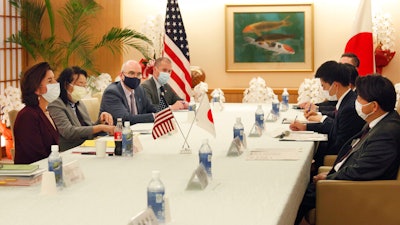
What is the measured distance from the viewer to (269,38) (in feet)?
37.7

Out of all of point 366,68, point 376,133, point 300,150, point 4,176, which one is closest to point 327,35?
point 366,68

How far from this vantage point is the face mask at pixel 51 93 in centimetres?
553

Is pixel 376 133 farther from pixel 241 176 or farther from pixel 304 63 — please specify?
pixel 304 63

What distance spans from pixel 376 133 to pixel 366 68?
20.5 ft

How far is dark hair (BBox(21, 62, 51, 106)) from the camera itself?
5.32 metres

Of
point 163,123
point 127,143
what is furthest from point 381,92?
point 163,123

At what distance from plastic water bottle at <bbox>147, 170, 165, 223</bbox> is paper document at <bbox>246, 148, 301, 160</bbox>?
181 cm

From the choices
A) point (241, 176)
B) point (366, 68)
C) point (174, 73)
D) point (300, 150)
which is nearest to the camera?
point (241, 176)

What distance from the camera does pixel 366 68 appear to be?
10.2m

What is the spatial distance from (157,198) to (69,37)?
929cm

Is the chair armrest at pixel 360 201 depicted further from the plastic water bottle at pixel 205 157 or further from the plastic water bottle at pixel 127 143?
the plastic water bottle at pixel 127 143

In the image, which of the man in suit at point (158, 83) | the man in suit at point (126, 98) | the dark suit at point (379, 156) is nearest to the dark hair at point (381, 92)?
the dark suit at point (379, 156)

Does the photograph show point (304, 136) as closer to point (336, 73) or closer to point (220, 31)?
point (336, 73)

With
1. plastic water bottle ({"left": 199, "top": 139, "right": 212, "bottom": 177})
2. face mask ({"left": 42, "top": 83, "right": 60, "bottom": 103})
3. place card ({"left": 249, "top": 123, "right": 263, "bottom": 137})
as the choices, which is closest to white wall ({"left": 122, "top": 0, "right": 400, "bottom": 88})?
place card ({"left": 249, "top": 123, "right": 263, "bottom": 137})
